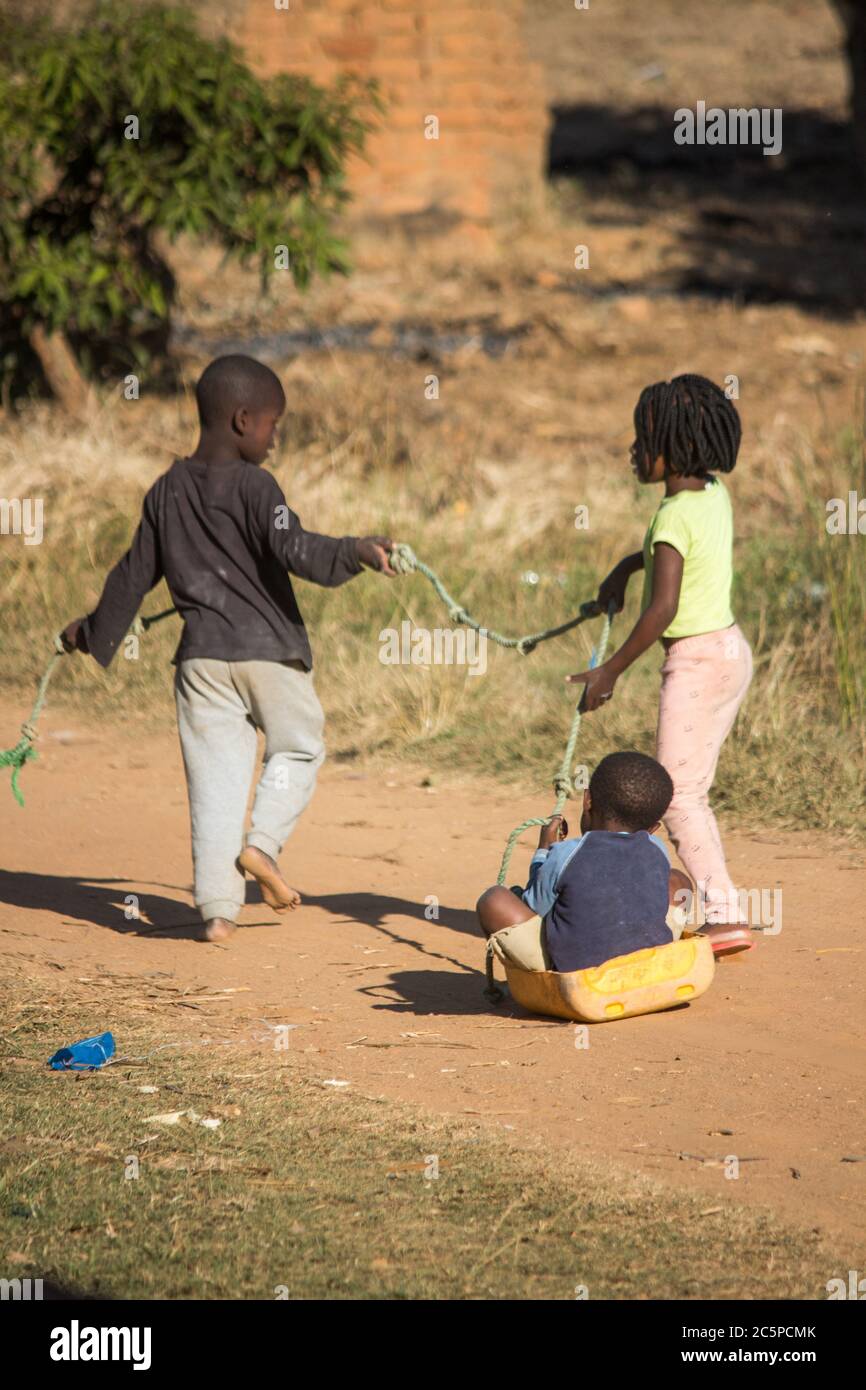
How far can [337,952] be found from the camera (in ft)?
16.1

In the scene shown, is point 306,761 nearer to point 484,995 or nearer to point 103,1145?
point 484,995

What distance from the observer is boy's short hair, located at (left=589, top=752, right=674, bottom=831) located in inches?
166

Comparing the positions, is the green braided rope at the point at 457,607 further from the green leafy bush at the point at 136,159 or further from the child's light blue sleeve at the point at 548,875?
the green leafy bush at the point at 136,159

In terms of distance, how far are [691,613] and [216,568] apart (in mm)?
1329

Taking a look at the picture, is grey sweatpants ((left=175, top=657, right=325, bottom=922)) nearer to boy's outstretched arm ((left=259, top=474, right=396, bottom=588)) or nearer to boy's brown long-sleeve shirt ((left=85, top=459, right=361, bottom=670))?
boy's brown long-sleeve shirt ((left=85, top=459, right=361, bottom=670))

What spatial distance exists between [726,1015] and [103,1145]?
166 cm

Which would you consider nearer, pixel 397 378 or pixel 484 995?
pixel 484 995

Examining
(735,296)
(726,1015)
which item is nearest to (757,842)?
(726,1015)

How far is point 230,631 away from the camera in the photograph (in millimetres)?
4746

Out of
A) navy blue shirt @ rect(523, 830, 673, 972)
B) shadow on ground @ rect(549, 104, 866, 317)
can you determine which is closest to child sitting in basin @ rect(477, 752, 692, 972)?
navy blue shirt @ rect(523, 830, 673, 972)

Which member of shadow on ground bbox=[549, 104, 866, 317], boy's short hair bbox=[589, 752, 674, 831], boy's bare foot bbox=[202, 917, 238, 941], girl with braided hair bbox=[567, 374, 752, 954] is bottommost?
boy's bare foot bbox=[202, 917, 238, 941]

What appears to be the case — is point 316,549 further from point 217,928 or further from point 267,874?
point 217,928

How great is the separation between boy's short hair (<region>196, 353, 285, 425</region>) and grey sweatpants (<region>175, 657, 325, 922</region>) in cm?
71

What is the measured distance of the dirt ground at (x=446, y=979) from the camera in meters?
3.54
